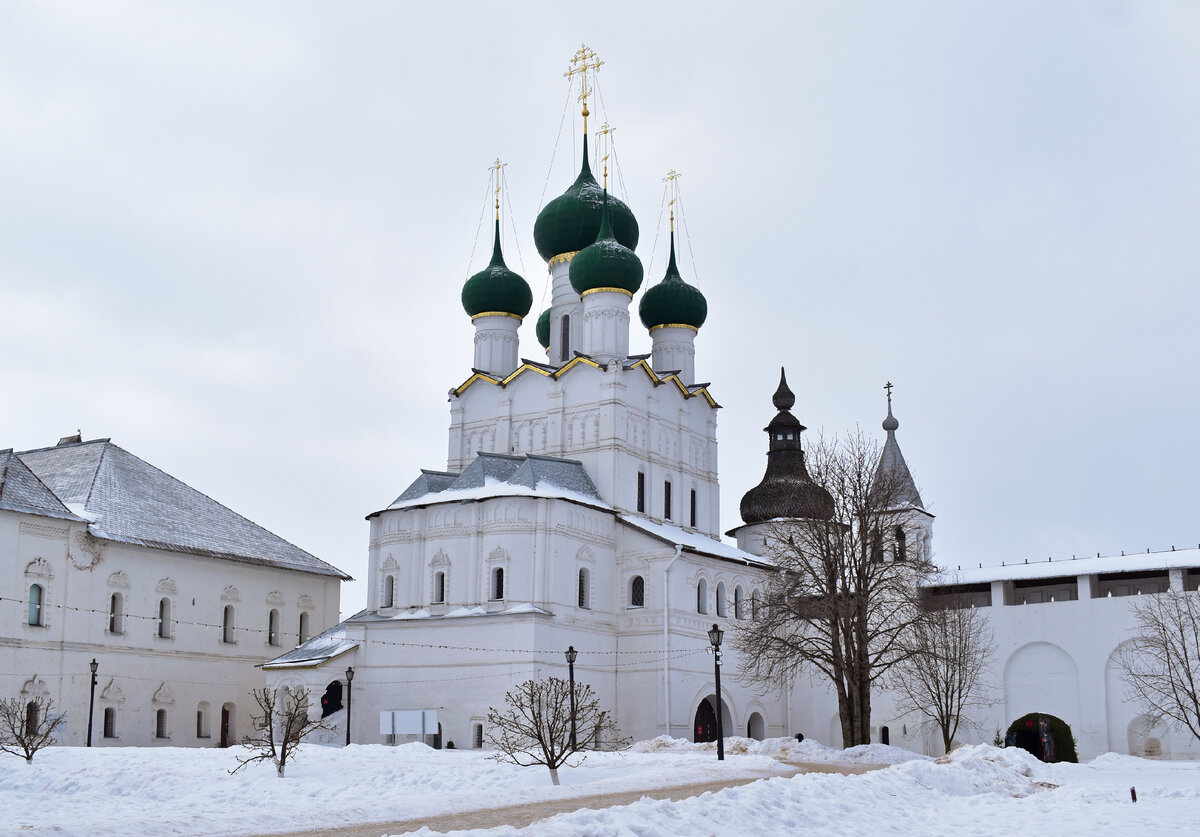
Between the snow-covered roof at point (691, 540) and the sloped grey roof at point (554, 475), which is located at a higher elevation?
the sloped grey roof at point (554, 475)

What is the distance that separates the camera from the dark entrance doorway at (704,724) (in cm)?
3656

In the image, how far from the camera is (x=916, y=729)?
40000 millimetres

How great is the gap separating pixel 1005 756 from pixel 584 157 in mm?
28193

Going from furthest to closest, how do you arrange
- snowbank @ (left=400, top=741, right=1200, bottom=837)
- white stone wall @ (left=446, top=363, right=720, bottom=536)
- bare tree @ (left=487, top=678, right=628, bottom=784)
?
1. white stone wall @ (left=446, top=363, right=720, bottom=536)
2. bare tree @ (left=487, top=678, right=628, bottom=784)
3. snowbank @ (left=400, top=741, right=1200, bottom=837)

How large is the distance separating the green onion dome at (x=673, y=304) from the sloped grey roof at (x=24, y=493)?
20.4 meters

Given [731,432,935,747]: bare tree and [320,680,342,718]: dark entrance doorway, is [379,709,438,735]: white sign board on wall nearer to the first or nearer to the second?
[320,680,342,718]: dark entrance doorway

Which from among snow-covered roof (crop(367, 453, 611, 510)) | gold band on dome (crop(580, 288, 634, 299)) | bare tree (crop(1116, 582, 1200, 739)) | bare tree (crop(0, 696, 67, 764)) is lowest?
bare tree (crop(0, 696, 67, 764))

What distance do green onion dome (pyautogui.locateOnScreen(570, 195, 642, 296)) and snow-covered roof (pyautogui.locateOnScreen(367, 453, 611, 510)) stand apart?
6260 millimetres

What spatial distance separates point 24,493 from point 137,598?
4.57m

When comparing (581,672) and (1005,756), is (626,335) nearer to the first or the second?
(581,672)

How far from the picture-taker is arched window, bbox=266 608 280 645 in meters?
40.0

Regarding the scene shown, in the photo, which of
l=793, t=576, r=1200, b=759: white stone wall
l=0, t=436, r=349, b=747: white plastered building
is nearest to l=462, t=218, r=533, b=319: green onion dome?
→ l=0, t=436, r=349, b=747: white plastered building

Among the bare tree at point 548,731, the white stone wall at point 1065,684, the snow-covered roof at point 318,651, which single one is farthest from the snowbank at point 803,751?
the white stone wall at point 1065,684

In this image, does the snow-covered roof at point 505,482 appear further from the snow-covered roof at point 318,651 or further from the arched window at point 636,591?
the snow-covered roof at point 318,651
